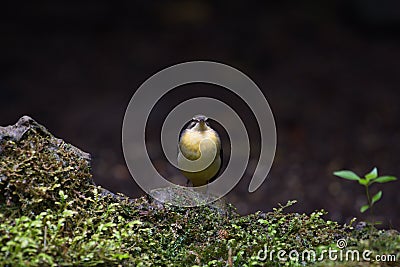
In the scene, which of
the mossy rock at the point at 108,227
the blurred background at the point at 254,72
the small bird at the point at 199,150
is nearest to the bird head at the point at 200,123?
the small bird at the point at 199,150

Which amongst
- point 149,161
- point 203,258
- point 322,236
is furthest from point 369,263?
point 149,161

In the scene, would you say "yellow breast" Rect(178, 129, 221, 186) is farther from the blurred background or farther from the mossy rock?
the blurred background

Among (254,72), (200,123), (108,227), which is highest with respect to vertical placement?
(254,72)

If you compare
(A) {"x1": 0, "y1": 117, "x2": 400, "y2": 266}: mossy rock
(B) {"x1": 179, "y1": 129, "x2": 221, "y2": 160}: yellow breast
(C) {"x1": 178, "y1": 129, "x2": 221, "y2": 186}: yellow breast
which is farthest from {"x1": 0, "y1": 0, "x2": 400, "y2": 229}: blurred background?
(A) {"x1": 0, "y1": 117, "x2": 400, "y2": 266}: mossy rock

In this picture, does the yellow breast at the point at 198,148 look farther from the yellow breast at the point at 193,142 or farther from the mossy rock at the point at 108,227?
the mossy rock at the point at 108,227

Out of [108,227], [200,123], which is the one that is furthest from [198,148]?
[108,227]

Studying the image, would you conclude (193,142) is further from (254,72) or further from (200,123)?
(254,72)
